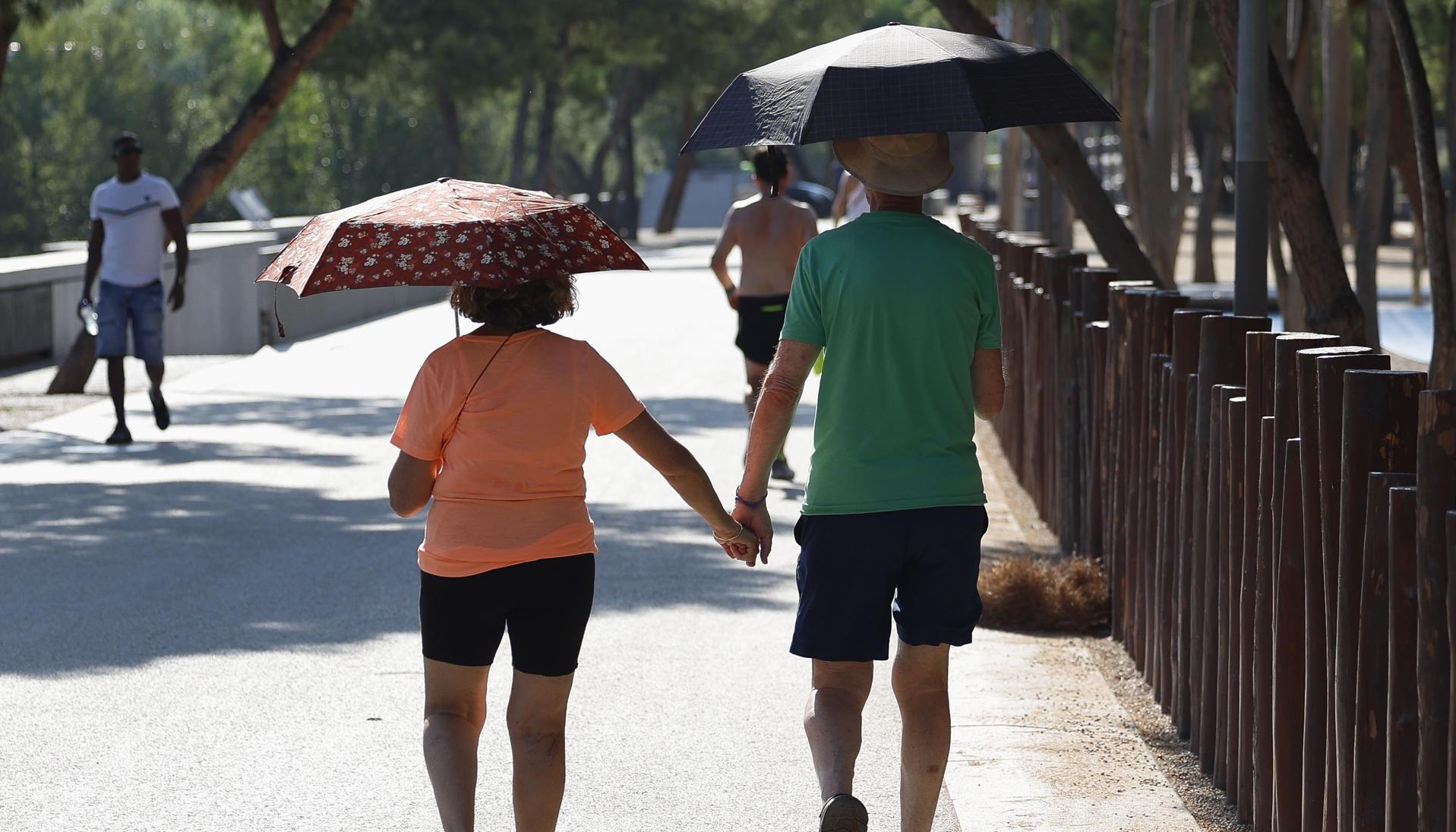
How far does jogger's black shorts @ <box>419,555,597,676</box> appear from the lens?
4340 mm

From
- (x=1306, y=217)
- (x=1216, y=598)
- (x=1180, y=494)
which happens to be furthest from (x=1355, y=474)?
(x=1306, y=217)

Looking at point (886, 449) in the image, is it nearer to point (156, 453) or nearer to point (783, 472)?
point (783, 472)

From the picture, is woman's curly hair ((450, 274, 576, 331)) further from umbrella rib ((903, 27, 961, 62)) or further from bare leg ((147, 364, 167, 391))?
bare leg ((147, 364, 167, 391))

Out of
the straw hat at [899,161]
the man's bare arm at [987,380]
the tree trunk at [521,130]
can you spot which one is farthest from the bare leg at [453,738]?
the tree trunk at [521,130]

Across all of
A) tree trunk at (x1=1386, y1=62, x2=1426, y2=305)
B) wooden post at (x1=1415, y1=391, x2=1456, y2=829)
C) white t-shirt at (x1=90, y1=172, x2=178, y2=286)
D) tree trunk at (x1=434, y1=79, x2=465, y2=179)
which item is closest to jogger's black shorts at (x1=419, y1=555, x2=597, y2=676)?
wooden post at (x1=1415, y1=391, x2=1456, y2=829)

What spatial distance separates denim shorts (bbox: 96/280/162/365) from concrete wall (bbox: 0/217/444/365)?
642cm

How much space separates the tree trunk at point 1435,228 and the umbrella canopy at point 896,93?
6266mm

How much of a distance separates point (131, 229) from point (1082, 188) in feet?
19.2

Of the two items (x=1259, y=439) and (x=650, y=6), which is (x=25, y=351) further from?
(x=650, y=6)

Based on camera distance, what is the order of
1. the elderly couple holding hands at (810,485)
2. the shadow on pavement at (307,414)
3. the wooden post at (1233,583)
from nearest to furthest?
the elderly couple holding hands at (810,485)
the wooden post at (1233,583)
the shadow on pavement at (307,414)

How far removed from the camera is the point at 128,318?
13234 mm

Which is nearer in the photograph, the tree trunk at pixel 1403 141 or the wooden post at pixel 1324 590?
the wooden post at pixel 1324 590

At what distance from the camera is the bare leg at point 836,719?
182 inches

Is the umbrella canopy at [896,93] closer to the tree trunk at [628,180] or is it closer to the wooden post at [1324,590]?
the wooden post at [1324,590]
